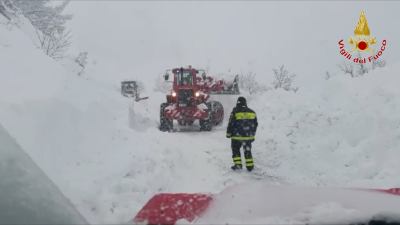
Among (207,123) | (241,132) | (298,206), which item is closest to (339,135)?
(241,132)

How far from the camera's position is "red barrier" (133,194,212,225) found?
152 inches

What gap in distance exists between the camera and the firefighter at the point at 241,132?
35.4 feet

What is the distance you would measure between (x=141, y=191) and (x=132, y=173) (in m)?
0.90

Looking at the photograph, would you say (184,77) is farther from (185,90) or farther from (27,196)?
(27,196)

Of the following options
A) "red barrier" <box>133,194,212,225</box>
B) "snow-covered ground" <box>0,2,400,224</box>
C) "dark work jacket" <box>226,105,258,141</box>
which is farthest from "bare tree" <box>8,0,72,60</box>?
"red barrier" <box>133,194,212,225</box>

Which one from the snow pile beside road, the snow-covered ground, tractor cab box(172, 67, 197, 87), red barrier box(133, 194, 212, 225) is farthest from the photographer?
tractor cab box(172, 67, 197, 87)

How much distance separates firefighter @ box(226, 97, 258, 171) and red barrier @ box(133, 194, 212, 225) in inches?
253

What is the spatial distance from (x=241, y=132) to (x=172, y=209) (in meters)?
6.88

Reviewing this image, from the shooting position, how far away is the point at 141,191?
27.3 ft

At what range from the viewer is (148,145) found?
11.8 m

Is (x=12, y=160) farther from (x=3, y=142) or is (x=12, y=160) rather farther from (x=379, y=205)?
(x=379, y=205)

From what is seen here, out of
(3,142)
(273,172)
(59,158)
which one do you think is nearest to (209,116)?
(273,172)

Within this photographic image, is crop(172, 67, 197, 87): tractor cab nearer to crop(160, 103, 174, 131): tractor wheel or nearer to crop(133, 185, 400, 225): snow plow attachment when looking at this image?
crop(160, 103, 174, 131): tractor wheel

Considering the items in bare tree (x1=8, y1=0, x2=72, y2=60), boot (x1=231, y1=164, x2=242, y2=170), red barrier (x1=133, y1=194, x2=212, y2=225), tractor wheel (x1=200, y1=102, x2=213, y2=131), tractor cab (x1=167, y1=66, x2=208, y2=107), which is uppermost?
bare tree (x1=8, y1=0, x2=72, y2=60)
